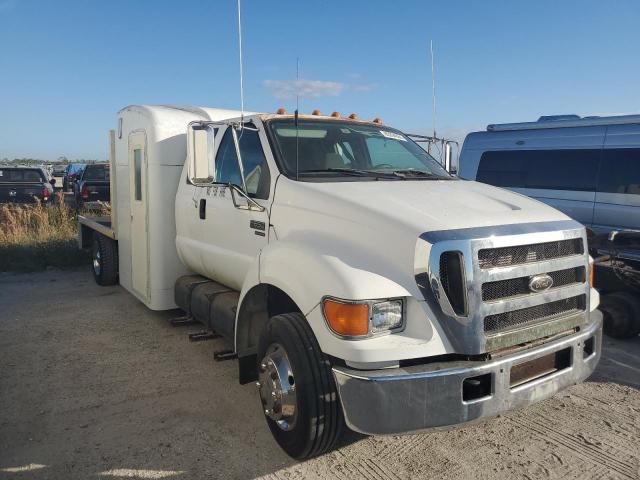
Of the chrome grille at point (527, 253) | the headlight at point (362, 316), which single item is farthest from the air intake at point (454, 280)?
the headlight at point (362, 316)

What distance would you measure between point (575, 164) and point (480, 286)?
16.1 ft

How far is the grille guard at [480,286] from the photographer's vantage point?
112 inches

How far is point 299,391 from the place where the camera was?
10.0 ft

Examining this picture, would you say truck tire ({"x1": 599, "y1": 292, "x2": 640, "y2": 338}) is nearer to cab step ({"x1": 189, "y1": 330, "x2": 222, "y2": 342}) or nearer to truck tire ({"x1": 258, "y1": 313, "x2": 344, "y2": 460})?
truck tire ({"x1": 258, "y1": 313, "x2": 344, "y2": 460})

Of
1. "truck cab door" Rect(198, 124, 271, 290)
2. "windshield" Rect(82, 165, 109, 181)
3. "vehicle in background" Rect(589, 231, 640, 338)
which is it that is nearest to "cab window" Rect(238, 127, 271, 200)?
"truck cab door" Rect(198, 124, 271, 290)

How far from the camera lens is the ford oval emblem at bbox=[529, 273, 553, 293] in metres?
3.11

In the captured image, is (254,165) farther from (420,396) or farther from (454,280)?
(420,396)

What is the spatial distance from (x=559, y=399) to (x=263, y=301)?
2.47m

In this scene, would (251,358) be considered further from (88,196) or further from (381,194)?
(88,196)

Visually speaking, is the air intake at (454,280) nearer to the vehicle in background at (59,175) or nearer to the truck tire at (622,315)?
the truck tire at (622,315)

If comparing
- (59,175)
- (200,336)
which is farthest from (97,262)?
(59,175)

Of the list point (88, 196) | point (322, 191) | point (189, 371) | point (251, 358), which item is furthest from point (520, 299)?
point (88, 196)

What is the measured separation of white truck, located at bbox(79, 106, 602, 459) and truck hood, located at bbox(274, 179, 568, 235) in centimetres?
1

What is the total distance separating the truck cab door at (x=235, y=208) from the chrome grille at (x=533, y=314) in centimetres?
174
